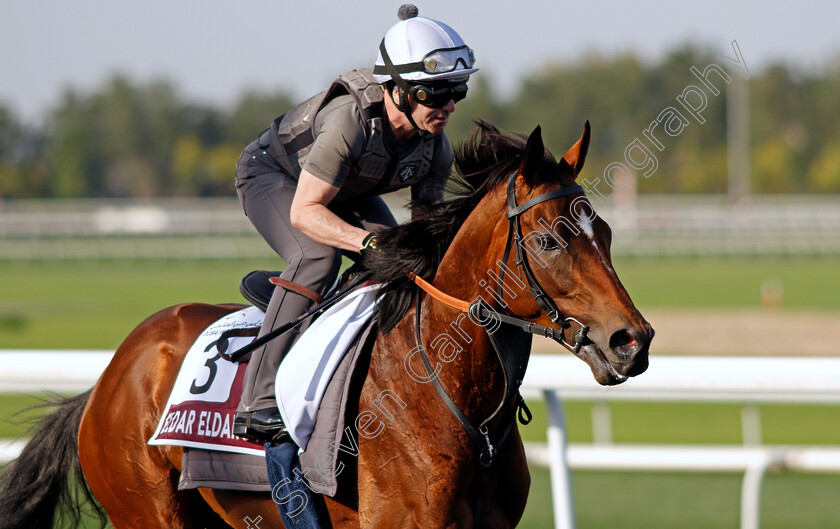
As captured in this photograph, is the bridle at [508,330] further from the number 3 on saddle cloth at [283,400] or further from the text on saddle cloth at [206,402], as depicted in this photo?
the text on saddle cloth at [206,402]

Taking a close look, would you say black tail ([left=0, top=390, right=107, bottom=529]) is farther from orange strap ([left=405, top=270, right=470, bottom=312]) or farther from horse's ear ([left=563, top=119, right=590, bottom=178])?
horse's ear ([left=563, top=119, right=590, bottom=178])

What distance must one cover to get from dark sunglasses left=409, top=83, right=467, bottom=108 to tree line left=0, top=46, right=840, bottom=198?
1635 inches

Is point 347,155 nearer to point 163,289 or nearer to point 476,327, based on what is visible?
point 476,327

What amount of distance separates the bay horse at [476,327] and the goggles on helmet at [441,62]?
224 millimetres

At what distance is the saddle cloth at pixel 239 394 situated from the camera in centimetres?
284

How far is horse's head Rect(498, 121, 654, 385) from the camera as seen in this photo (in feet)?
7.84

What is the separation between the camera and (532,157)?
2586 millimetres

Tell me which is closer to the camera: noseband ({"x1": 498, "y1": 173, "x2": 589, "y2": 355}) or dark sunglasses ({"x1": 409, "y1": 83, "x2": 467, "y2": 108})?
noseband ({"x1": 498, "y1": 173, "x2": 589, "y2": 355})

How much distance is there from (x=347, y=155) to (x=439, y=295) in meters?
0.54

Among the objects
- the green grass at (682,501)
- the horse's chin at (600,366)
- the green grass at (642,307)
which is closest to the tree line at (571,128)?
the green grass at (642,307)

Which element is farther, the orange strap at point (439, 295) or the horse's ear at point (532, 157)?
the orange strap at point (439, 295)

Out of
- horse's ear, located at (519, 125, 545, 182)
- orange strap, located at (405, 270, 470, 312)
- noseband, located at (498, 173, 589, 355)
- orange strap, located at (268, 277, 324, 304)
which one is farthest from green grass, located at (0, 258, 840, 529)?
horse's ear, located at (519, 125, 545, 182)

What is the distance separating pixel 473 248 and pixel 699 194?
4458 centimetres

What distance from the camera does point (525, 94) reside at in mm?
55250
